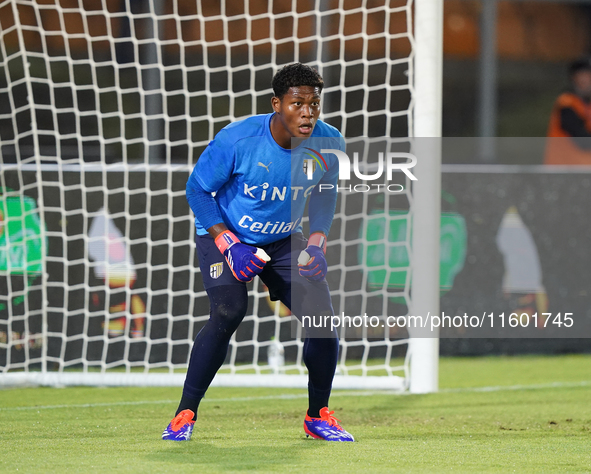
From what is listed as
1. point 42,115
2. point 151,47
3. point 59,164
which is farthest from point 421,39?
point 42,115

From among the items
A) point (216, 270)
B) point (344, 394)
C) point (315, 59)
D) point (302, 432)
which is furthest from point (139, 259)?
point (315, 59)

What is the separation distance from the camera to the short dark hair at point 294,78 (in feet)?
11.2

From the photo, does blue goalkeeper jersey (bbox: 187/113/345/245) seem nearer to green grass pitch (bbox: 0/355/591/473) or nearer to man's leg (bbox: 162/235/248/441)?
man's leg (bbox: 162/235/248/441)

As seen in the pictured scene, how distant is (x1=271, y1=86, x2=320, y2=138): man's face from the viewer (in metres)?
3.40

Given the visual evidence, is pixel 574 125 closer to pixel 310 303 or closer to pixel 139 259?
pixel 139 259

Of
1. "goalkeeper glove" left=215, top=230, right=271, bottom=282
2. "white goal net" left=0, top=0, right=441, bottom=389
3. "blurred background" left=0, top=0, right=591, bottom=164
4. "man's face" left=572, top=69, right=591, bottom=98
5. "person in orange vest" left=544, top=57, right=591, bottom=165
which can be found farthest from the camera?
"blurred background" left=0, top=0, right=591, bottom=164

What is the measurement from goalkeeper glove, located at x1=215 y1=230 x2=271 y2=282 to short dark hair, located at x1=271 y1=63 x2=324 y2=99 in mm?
622

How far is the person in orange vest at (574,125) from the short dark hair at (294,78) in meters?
5.32

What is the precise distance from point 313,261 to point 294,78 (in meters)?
0.74

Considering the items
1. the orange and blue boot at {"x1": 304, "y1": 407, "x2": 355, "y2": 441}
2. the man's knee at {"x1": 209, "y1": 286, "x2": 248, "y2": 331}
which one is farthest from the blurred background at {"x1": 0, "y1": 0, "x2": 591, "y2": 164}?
the orange and blue boot at {"x1": 304, "y1": 407, "x2": 355, "y2": 441}

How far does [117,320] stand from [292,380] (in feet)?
4.93

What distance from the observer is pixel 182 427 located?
350 cm

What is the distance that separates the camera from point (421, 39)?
5.14m

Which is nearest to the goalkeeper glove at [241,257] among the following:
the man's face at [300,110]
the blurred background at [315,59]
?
the man's face at [300,110]
